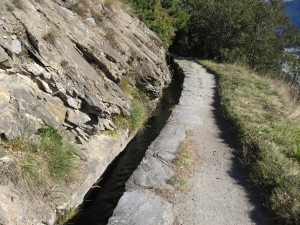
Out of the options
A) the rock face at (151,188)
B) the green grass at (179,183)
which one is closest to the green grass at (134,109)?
the rock face at (151,188)

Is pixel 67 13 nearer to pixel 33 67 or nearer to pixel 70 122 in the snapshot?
pixel 33 67

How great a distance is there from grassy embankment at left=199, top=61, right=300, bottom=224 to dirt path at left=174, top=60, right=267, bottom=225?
27 cm

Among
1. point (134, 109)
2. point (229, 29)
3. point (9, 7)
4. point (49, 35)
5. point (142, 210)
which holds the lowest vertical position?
point (134, 109)

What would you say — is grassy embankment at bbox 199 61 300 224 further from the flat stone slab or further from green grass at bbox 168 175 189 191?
the flat stone slab

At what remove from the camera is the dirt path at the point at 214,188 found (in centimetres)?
434

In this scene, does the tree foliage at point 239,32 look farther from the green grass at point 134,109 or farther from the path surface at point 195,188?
the path surface at point 195,188

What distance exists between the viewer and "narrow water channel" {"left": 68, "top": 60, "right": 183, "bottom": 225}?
5.03m

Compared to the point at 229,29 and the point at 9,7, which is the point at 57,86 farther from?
the point at 229,29

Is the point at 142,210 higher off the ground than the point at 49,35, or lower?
lower

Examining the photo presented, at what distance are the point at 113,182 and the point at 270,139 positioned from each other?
339cm

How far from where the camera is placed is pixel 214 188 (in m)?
5.02

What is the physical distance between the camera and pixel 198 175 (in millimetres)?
5402

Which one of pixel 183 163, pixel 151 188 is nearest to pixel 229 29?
pixel 183 163

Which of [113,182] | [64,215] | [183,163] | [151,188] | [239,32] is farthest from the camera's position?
[239,32]
